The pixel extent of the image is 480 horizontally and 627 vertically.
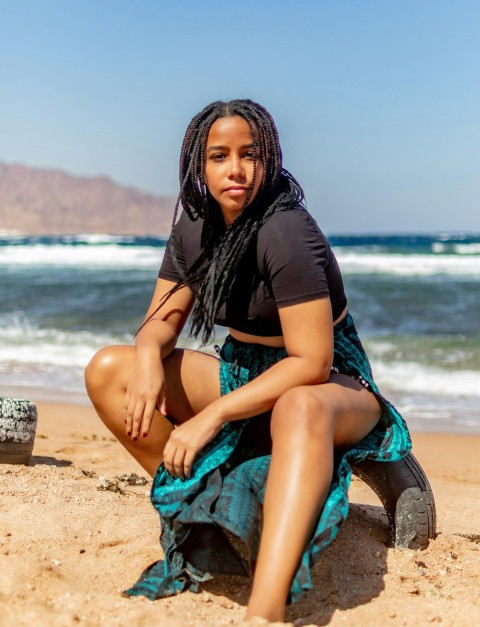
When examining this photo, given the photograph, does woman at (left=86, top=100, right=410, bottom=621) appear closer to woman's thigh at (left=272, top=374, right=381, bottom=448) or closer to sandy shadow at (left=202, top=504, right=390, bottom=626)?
woman's thigh at (left=272, top=374, right=381, bottom=448)

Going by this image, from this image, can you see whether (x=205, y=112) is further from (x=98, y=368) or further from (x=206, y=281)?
(x=98, y=368)

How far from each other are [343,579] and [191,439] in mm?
840

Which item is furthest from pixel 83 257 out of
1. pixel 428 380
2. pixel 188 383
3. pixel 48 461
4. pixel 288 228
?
pixel 288 228

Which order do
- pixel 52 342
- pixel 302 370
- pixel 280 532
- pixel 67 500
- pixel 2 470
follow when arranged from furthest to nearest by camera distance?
pixel 52 342
pixel 2 470
pixel 67 500
pixel 302 370
pixel 280 532

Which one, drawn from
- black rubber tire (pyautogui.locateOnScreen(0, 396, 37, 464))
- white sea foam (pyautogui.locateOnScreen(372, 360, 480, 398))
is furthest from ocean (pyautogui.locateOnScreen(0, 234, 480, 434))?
black rubber tire (pyautogui.locateOnScreen(0, 396, 37, 464))

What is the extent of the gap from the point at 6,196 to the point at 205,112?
147500 mm

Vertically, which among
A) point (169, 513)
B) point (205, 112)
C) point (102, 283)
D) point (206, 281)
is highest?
point (205, 112)

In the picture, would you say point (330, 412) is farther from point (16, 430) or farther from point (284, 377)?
point (16, 430)

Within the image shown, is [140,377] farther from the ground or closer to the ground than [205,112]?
closer to the ground

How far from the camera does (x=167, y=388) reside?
→ 2.85 m

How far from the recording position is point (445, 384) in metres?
7.85

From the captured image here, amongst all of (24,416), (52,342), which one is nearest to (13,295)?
(52,342)

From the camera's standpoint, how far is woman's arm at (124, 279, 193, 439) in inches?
105

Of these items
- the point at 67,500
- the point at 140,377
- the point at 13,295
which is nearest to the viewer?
the point at 140,377
